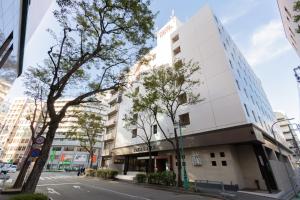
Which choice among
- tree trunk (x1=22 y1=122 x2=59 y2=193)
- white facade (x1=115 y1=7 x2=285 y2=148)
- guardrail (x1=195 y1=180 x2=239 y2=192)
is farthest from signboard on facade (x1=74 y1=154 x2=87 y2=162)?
tree trunk (x1=22 y1=122 x2=59 y2=193)

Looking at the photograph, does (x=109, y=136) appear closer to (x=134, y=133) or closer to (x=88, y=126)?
(x=88, y=126)

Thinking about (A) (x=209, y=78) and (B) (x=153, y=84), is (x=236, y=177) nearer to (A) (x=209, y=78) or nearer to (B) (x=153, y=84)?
(A) (x=209, y=78)

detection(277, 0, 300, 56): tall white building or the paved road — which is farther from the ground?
detection(277, 0, 300, 56): tall white building

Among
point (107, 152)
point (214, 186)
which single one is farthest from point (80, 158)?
point (214, 186)

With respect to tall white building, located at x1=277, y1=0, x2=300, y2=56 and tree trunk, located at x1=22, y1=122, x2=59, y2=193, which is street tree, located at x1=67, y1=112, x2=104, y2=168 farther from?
tall white building, located at x1=277, y1=0, x2=300, y2=56

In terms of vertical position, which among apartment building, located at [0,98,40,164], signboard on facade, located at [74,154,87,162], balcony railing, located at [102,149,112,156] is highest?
apartment building, located at [0,98,40,164]

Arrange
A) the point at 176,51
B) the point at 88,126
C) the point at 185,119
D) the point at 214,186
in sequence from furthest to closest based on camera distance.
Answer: the point at 88,126 → the point at 176,51 → the point at 185,119 → the point at 214,186

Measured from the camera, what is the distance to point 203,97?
1767cm

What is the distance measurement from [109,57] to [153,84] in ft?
18.1

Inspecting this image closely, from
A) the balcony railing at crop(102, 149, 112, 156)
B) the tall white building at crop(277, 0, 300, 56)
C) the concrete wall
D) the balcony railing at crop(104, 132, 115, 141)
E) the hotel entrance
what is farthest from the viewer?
the balcony railing at crop(104, 132, 115, 141)

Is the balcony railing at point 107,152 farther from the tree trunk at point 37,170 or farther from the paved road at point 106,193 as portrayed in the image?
the tree trunk at point 37,170

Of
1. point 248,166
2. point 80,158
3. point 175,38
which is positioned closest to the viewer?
point 248,166

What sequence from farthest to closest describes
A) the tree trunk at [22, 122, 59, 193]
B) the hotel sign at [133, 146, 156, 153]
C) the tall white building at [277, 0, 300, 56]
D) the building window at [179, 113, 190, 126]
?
the hotel sign at [133, 146, 156, 153]
the building window at [179, 113, 190, 126]
the tall white building at [277, 0, 300, 56]
the tree trunk at [22, 122, 59, 193]

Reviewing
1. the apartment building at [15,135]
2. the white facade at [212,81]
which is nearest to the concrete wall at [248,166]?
the white facade at [212,81]
